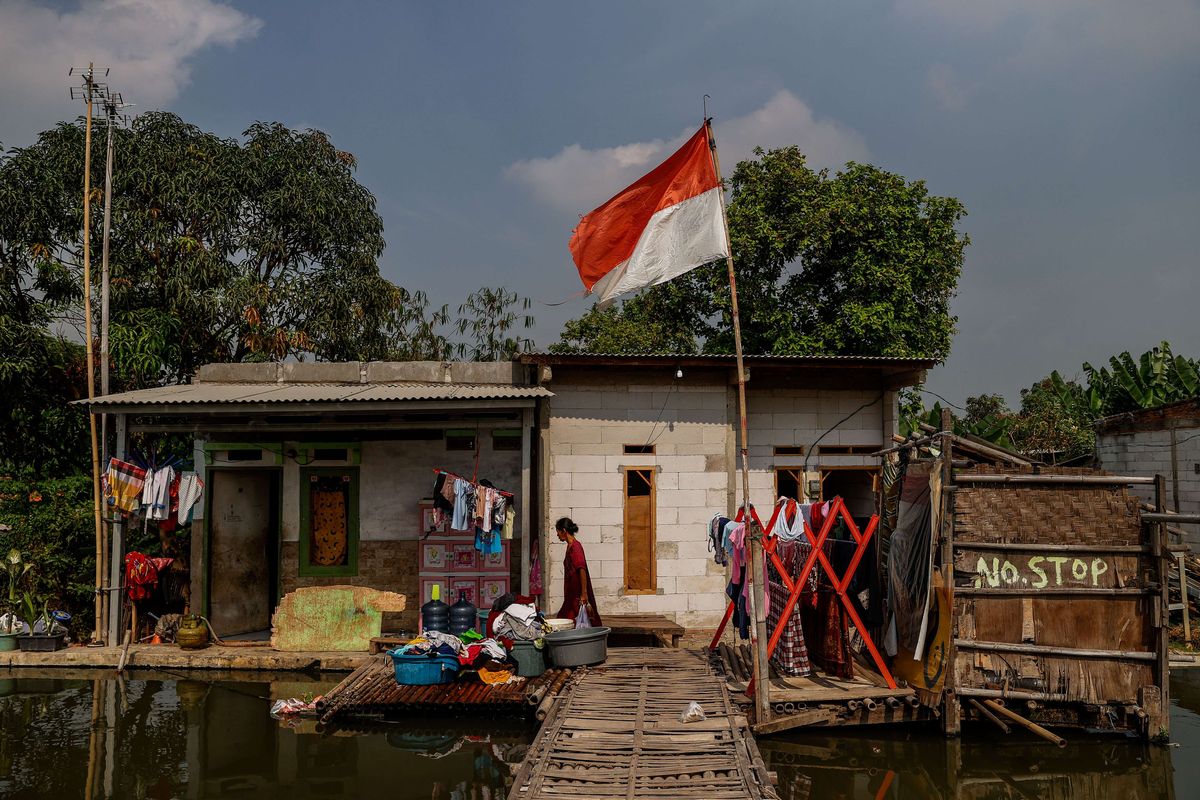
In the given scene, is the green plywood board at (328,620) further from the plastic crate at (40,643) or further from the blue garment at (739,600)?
the blue garment at (739,600)

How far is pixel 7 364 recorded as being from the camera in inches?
559

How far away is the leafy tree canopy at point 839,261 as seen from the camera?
2058cm

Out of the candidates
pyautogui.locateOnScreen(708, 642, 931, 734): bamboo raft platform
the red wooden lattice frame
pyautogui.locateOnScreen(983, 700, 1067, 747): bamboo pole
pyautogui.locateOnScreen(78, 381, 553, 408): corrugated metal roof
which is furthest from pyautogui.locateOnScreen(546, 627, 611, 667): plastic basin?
pyautogui.locateOnScreen(983, 700, 1067, 747): bamboo pole

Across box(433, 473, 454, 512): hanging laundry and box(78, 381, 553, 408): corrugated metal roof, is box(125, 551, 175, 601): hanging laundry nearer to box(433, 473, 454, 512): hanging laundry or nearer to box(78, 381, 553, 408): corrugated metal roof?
box(78, 381, 553, 408): corrugated metal roof

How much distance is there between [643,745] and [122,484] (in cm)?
815

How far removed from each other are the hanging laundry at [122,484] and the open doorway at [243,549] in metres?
1.31

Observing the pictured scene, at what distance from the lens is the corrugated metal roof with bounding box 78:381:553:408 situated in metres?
10.7

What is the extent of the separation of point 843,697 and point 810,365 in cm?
506

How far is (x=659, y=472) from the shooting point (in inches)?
479

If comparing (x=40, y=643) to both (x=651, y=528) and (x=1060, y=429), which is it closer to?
(x=651, y=528)

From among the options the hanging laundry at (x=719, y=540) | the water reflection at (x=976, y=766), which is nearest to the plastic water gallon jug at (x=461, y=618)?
the hanging laundry at (x=719, y=540)

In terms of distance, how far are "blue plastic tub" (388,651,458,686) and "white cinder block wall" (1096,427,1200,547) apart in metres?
13.1

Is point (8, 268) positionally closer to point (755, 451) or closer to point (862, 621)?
point (755, 451)

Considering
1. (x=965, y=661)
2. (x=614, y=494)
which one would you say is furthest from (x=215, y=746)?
(x=965, y=661)
